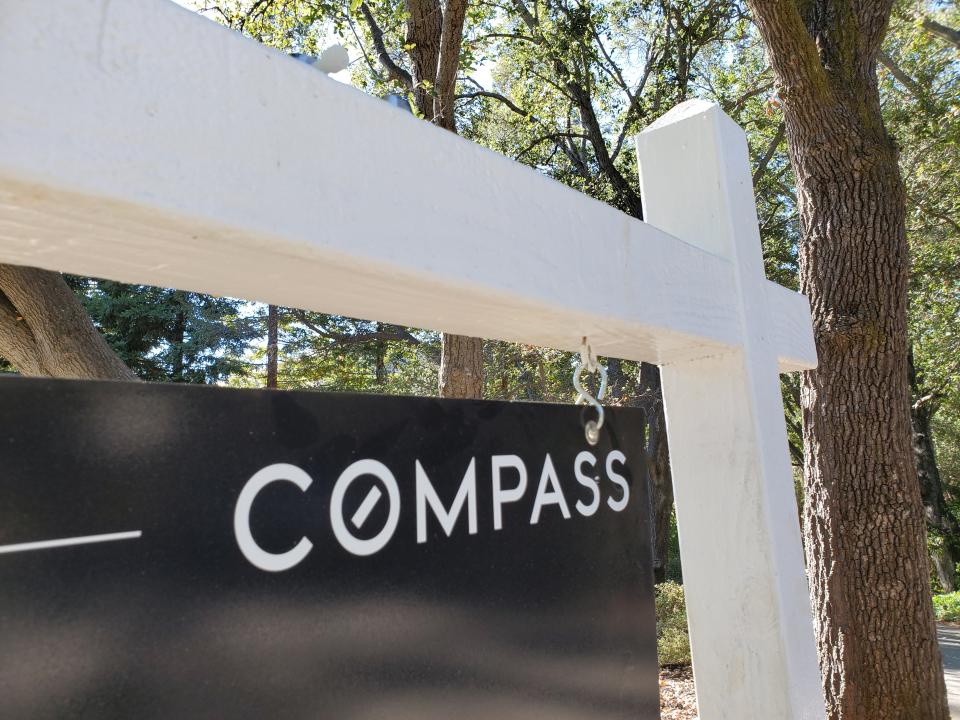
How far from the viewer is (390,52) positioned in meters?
11.6

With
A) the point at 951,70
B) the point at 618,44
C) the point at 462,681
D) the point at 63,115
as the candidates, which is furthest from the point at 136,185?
the point at 951,70

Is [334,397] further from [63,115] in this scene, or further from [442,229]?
[63,115]

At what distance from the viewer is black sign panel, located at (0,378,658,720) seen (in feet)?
1.99

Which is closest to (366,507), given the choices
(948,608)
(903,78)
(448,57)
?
(448,57)

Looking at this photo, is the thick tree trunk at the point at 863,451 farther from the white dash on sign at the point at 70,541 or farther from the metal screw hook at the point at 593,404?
the white dash on sign at the point at 70,541

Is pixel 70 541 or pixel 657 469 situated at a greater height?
pixel 657 469

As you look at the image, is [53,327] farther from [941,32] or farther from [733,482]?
[941,32]

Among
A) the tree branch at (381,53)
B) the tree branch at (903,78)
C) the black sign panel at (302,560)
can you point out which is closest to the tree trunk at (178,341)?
the tree branch at (381,53)

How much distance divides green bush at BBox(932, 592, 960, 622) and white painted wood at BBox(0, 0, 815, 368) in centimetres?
1270

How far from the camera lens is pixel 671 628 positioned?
7641 millimetres

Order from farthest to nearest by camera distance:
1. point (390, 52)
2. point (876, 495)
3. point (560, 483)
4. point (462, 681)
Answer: point (390, 52) → point (876, 495) → point (560, 483) → point (462, 681)

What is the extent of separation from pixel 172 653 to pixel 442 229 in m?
0.52

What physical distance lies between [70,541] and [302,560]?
0.75 ft

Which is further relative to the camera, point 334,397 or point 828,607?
point 828,607
